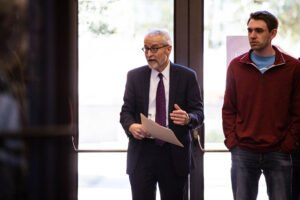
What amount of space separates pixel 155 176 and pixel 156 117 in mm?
391

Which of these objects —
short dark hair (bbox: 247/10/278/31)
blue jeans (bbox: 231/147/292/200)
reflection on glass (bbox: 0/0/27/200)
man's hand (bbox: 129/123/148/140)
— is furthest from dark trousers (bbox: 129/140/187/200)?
reflection on glass (bbox: 0/0/27/200)

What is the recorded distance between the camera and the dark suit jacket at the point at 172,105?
3785 millimetres

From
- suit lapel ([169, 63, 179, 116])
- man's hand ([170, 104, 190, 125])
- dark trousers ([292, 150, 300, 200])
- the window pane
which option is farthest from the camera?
the window pane

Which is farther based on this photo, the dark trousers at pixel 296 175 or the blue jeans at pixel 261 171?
the dark trousers at pixel 296 175

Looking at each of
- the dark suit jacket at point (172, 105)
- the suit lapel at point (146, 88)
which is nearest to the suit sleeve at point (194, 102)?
the dark suit jacket at point (172, 105)

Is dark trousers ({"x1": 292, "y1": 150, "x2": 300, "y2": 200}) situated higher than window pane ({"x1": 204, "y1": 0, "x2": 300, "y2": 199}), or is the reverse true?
window pane ({"x1": 204, "y1": 0, "x2": 300, "y2": 199})

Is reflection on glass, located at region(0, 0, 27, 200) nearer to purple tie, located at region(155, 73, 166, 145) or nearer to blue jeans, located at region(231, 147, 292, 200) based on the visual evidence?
purple tie, located at region(155, 73, 166, 145)

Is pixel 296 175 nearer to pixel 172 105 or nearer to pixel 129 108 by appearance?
pixel 172 105

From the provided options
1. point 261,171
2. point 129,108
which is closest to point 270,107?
point 261,171

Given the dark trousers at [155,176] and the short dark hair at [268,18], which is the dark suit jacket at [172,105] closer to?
the dark trousers at [155,176]

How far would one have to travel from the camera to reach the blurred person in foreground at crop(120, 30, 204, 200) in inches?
148

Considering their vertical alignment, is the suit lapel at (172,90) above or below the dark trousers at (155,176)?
above

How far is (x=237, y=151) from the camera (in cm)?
381

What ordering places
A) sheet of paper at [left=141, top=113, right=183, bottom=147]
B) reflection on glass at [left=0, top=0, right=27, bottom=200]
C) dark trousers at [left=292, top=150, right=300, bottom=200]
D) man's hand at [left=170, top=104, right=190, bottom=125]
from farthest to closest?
dark trousers at [left=292, top=150, right=300, bottom=200] → man's hand at [left=170, top=104, right=190, bottom=125] → sheet of paper at [left=141, top=113, right=183, bottom=147] → reflection on glass at [left=0, top=0, right=27, bottom=200]
